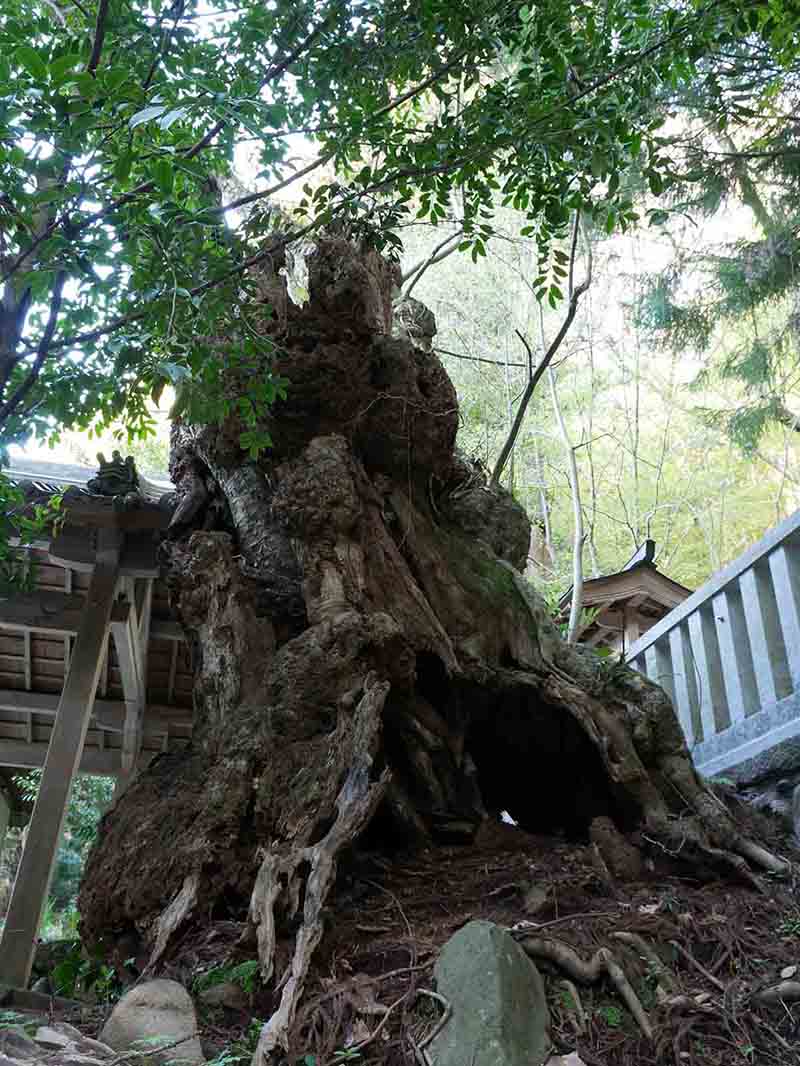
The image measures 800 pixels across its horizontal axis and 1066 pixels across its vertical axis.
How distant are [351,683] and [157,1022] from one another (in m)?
1.50

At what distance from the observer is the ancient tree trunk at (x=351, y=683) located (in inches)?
140

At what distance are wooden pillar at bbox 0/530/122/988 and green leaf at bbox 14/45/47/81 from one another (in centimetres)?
416

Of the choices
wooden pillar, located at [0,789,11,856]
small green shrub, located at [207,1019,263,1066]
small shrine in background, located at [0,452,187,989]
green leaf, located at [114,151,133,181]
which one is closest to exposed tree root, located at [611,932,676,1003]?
small green shrub, located at [207,1019,263,1066]

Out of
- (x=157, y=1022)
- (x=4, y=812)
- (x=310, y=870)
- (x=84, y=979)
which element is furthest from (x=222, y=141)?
(x=4, y=812)

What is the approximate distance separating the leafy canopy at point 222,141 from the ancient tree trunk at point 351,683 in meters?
0.87

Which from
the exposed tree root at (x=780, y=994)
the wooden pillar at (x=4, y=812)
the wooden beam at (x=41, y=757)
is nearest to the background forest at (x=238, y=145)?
the exposed tree root at (x=780, y=994)

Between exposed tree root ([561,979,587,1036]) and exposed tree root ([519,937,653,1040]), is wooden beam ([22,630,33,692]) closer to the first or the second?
exposed tree root ([519,937,653,1040])

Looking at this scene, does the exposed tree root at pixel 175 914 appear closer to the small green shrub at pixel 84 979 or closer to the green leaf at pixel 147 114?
the small green shrub at pixel 84 979

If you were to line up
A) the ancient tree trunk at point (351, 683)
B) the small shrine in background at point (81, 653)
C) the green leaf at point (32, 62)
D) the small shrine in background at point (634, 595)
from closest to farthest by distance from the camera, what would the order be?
the green leaf at point (32, 62) < the ancient tree trunk at point (351, 683) < the small shrine in background at point (81, 653) < the small shrine in background at point (634, 595)

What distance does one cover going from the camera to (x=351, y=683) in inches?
151

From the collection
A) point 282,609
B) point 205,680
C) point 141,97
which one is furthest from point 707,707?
point 141,97

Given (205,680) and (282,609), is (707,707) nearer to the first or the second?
(282,609)

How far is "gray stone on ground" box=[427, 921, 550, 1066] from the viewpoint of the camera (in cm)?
248

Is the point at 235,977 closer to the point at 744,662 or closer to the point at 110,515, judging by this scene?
the point at 744,662
